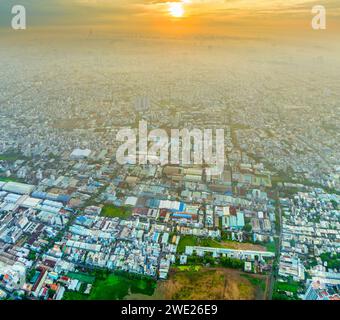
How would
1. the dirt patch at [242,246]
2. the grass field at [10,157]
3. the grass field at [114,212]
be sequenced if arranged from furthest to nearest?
the grass field at [10,157], the grass field at [114,212], the dirt patch at [242,246]

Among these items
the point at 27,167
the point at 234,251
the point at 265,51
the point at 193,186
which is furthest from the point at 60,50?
the point at 234,251

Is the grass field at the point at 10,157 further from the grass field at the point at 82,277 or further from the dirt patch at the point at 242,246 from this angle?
the dirt patch at the point at 242,246

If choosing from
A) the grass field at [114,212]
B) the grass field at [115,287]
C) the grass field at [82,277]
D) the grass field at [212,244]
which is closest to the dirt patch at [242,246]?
the grass field at [212,244]

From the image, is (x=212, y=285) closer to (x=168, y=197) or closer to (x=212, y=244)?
(x=212, y=244)

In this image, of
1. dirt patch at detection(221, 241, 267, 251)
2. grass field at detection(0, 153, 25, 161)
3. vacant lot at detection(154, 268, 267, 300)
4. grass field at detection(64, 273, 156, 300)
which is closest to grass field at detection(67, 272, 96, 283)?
grass field at detection(64, 273, 156, 300)

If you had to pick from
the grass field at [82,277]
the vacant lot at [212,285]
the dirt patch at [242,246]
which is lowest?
the vacant lot at [212,285]

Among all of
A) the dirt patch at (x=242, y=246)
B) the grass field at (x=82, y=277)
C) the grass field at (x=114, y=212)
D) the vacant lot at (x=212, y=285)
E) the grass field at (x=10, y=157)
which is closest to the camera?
the vacant lot at (x=212, y=285)

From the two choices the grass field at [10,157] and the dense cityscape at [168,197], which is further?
the grass field at [10,157]
